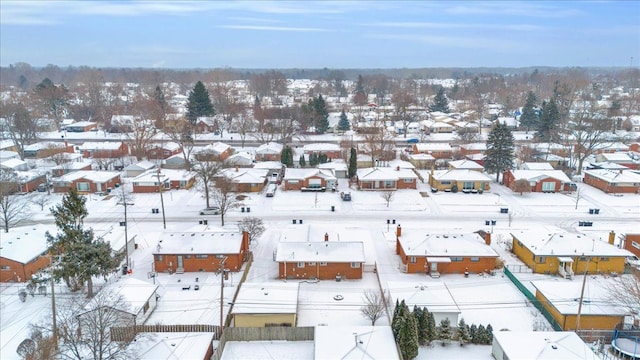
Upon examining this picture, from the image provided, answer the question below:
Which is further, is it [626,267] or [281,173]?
[281,173]

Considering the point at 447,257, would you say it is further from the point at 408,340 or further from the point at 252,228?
the point at 252,228

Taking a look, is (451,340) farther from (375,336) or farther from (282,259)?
(282,259)

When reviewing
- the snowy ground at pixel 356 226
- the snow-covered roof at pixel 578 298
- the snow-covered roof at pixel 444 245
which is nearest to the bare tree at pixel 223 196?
the snowy ground at pixel 356 226

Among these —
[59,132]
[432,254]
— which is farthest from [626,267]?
[59,132]

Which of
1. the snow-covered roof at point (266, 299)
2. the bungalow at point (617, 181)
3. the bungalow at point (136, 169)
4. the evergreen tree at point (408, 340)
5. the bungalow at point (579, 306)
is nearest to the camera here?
the evergreen tree at point (408, 340)

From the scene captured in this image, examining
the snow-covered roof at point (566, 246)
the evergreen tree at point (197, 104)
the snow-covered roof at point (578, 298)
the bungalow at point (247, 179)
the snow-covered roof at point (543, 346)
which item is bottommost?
the snow-covered roof at point (543, 346)

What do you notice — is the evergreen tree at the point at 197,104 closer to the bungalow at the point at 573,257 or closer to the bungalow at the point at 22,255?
the bungalow at the point at 22,255

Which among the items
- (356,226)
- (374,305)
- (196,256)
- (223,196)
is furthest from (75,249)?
(356,226)
